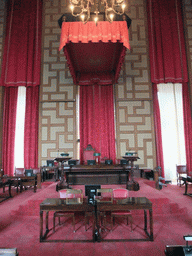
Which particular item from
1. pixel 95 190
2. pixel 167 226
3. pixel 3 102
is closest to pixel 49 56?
pixel 3 102

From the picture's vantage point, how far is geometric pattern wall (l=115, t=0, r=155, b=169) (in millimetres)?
8755

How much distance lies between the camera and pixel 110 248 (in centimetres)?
300

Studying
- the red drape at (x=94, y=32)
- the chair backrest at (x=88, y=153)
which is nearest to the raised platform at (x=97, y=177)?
the chair backrest at (x=88, y=153)

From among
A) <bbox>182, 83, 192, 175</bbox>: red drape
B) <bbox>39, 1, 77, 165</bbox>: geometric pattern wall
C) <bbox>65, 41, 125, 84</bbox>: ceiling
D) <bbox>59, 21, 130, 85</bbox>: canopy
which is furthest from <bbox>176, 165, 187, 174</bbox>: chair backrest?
<bbox>65, 41, 125, 84</bbox>: ceiling

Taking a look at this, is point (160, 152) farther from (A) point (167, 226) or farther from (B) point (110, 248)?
(B) point (110, 248)

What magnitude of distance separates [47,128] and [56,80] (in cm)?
223

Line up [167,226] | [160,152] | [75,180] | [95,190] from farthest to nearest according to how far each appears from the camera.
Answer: [160,152]
[75,180]
[167,226]
[95,190]

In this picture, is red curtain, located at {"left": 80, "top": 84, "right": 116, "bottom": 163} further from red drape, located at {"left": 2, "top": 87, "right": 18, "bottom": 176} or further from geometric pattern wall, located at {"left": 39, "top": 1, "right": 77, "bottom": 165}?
red drape, located at {"left": 2, "top": 87, "right": 18, "bottom": 176}

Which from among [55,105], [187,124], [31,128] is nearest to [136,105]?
[187,124]

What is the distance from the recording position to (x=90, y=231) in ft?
11.8

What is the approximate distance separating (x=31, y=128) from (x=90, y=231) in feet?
20.4

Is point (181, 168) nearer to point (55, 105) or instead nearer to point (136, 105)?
point (136, 105)

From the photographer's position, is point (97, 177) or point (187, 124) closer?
point (97, 177)

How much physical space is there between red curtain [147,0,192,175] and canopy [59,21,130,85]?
222 centimetres
